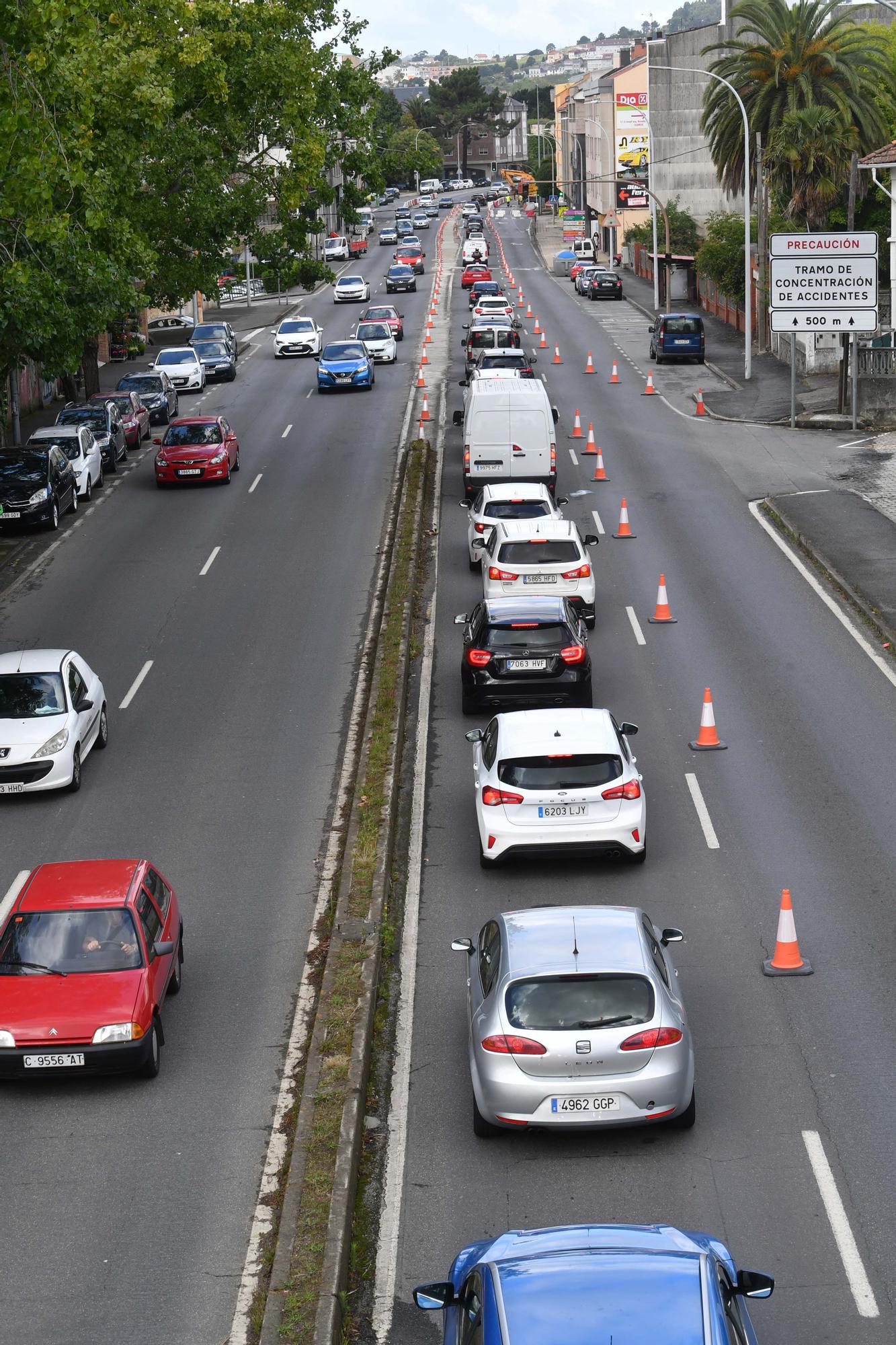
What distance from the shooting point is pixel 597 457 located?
125 feet

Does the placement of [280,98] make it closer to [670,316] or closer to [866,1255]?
[670,316]

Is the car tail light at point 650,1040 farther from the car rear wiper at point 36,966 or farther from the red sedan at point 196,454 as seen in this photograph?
the red sedan at point 196,454

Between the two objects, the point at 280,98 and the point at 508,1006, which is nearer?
the point at 508,1006

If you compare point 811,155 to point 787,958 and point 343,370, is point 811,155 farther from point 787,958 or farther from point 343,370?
point 787,958

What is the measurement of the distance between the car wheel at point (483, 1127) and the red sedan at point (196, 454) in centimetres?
2777

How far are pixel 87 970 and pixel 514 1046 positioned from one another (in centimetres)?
359

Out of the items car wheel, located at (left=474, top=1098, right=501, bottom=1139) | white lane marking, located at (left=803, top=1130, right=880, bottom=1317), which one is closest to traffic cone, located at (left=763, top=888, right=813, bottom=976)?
white lane marking, located at (left=803, top=1130, right=880, bottom=1317)

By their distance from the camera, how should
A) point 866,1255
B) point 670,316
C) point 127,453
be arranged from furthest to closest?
point 670,316
point 127,453
point 866,1255

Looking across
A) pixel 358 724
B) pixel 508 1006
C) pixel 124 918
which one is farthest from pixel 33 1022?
pixel 358 724

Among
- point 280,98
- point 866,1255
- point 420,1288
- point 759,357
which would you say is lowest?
point 866,1255

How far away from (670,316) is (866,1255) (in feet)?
159

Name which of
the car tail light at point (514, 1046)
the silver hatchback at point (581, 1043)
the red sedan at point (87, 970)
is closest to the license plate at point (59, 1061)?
the red sedan at point (87, 970)

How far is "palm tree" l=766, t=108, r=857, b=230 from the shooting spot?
5325 cm

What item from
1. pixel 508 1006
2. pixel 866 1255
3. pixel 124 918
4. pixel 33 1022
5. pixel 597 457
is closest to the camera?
pixel 866 1255
